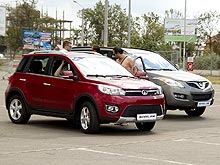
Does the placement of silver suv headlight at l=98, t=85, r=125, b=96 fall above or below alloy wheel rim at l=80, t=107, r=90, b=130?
above

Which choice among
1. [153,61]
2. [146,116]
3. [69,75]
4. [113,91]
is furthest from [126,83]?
[153,61]

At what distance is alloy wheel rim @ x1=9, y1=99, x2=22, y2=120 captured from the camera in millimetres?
13344

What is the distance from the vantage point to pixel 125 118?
37.4 ft

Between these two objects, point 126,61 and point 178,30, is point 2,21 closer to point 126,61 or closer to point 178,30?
point 178,30

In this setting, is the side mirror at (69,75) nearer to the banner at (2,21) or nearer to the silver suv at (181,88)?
the silver suv at (181,88)

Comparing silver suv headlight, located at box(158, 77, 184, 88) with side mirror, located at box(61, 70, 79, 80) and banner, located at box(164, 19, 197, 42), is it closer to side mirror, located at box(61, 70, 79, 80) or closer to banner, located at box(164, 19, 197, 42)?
side mirror, located at box(61, 70, 79, 80)

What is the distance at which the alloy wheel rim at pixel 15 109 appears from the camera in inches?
525

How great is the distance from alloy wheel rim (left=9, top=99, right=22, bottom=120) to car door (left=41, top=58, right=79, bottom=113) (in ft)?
3.20

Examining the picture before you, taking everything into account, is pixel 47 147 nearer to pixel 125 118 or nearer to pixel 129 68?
pixel 125 118

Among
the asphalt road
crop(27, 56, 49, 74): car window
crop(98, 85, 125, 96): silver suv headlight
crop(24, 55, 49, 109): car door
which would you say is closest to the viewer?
the asphalt road

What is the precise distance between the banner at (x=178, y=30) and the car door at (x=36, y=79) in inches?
1963

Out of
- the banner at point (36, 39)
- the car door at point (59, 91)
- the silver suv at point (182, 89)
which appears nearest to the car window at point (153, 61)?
the silver suv at point (182, 89)

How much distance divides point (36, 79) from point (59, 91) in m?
0.89

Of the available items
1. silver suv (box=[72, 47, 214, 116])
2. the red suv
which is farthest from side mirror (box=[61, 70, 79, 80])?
silver suv (box=[72, 47, 214, 116])
